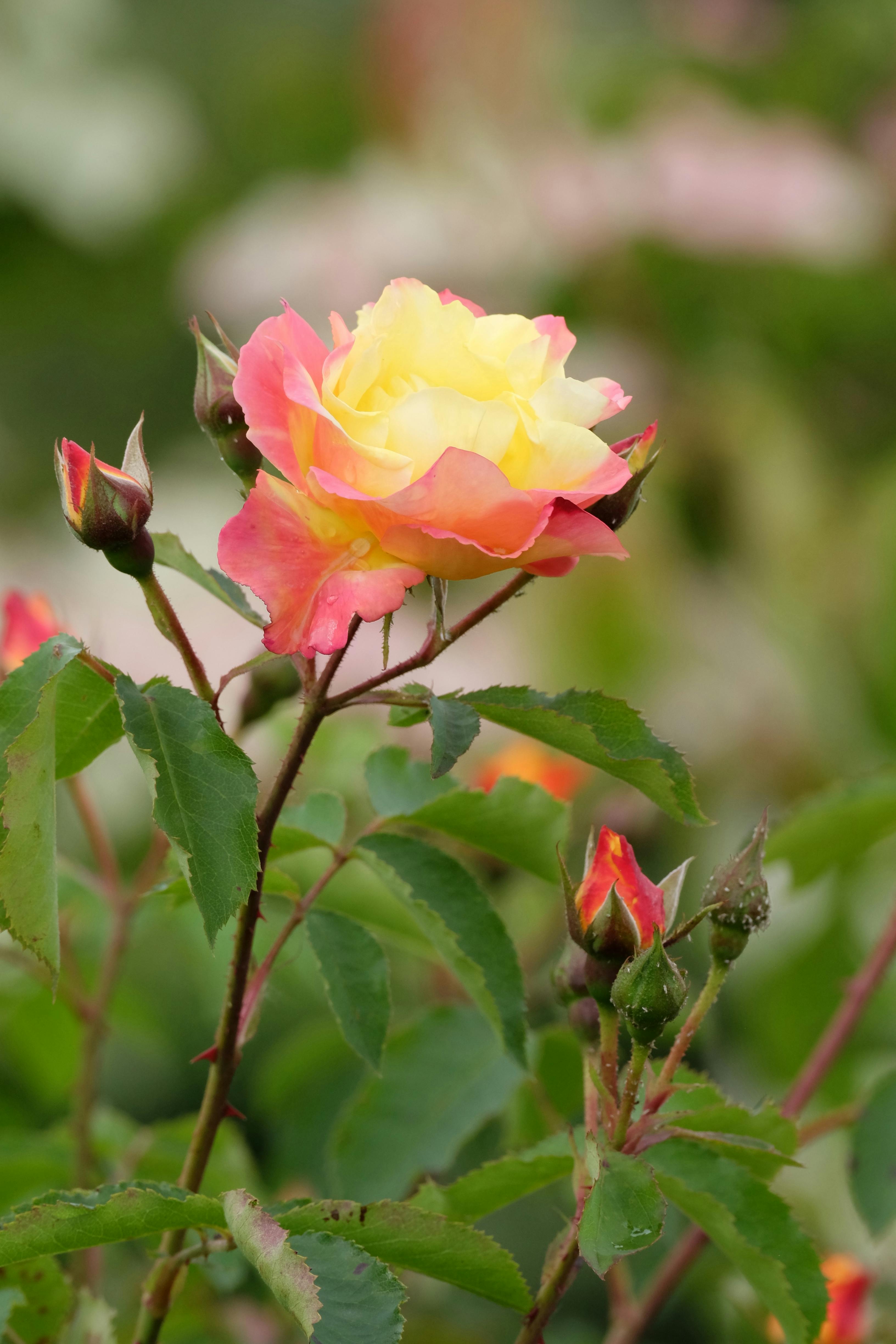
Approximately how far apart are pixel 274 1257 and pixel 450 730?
0.12 m

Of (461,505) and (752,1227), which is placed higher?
(461,505)

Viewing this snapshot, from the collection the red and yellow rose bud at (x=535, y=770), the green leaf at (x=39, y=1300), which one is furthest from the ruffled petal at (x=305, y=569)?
the red and yellow rose bud at (x=535, y=770)

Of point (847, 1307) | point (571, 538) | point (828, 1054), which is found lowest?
point (847, 1307)

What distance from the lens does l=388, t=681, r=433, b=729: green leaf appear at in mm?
299

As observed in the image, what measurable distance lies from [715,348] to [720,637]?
501mm

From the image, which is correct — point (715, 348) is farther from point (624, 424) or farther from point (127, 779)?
point (127, 779)

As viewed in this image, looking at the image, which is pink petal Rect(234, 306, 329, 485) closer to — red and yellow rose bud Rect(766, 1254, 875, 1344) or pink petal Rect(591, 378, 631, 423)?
pink petal Rect(591, 378, 631, 423)

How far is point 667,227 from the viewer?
1.74m

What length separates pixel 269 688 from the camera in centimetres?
41

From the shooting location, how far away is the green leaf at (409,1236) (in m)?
0.29

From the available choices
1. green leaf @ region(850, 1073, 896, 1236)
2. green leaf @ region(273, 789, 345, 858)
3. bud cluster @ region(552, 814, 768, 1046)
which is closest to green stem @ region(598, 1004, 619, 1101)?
bud cluster @ region(552, 814, 768, 1046)

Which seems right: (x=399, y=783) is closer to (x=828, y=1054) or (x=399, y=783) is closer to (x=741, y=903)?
(x=741, y=903)

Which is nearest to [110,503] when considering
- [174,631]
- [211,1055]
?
[174,631]

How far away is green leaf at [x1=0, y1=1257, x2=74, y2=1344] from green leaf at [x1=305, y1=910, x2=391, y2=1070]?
0.39 feet
